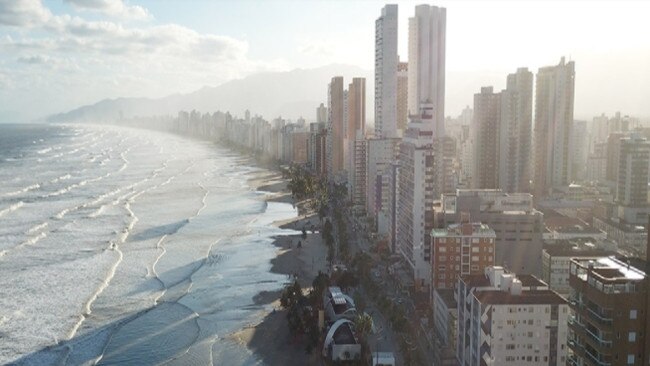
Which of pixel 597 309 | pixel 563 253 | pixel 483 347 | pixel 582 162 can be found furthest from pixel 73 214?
pixel 582 162

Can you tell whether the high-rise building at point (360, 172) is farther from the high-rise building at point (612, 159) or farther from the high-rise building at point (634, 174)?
the high-rise building at point (612, 159)

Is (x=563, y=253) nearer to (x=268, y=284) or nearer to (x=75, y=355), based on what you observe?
(x=268, y=284)

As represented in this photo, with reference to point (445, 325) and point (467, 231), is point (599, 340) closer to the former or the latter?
point (445, 325)

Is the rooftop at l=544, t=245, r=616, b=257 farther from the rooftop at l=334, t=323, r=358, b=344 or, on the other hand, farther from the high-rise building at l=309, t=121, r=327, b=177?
the high-rise building at l=309, t=121, r=327, b=177

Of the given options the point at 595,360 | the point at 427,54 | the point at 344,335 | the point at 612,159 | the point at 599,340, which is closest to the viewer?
the point at 599,340

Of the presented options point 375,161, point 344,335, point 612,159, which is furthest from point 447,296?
point 612,159

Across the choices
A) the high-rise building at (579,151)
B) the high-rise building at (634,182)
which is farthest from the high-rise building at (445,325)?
the high-rise building at (579,151)

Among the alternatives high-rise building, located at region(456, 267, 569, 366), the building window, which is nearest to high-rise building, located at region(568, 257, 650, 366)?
the building window
